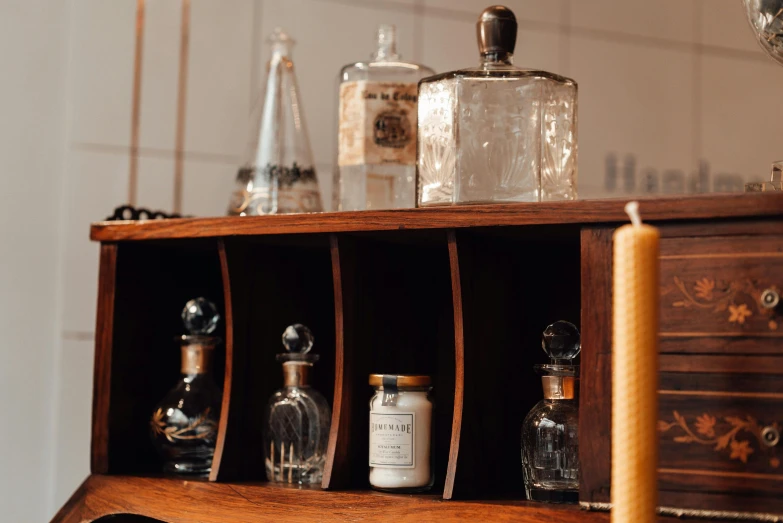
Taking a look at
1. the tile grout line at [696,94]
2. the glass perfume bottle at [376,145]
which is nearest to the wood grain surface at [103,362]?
the glass perfume bottle at [376,145]

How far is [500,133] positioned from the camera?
1.00 m

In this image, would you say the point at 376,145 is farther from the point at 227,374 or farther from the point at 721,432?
the point at 721,432

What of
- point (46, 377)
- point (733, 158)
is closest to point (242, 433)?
point (46, 377)

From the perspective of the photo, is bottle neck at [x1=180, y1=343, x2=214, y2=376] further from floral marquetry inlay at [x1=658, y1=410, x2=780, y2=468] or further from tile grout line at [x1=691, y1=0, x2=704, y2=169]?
tile grout line at [x1=691, y1=0, x2=704, y2=169]

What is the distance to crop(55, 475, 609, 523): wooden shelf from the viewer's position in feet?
2.96

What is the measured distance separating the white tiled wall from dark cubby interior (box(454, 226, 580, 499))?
0.57 m

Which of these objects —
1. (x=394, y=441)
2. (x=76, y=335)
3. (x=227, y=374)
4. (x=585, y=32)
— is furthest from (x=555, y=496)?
(x=585, y=32)

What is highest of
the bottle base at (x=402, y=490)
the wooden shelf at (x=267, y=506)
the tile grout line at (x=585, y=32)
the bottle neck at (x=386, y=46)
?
the tile grout line at (x=585, y=32)

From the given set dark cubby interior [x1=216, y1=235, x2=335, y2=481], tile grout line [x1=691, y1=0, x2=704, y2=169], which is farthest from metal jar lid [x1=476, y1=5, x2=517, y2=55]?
tile grout line [x1=691, y1=0, x2=704, y2=169]

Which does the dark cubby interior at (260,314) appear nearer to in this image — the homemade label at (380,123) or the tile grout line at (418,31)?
the homemade label at (380,123)

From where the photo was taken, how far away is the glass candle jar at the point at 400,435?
3.23 ft

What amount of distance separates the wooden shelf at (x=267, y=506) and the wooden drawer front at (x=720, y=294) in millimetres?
168

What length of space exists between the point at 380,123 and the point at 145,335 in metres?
0.37

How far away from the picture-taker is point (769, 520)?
0.79 m
